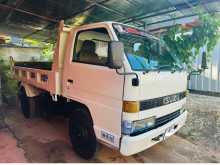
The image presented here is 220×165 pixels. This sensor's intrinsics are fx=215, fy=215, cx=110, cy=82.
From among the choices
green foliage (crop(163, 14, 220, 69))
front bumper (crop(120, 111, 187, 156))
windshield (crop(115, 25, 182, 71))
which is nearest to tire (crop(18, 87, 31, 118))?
windshield (crop(115, 25, 182, 71))

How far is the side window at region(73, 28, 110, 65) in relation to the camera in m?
3.01

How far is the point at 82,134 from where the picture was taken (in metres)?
3.35

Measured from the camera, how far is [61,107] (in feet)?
13.9

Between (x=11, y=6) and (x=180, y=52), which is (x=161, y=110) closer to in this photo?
(x=180, y=52)

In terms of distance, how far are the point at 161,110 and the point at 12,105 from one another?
563 centimetres

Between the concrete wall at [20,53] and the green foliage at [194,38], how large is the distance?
9.64 metres

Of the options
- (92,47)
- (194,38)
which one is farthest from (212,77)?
(92,47)

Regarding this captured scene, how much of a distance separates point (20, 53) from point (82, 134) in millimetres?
11115

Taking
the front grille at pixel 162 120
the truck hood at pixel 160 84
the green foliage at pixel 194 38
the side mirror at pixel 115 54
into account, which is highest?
the green foliage at pixel 194 38

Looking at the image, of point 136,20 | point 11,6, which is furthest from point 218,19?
point 11,6

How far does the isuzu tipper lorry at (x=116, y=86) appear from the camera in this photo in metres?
2.58

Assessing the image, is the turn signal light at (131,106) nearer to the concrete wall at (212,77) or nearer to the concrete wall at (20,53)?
the concrete wall at (212,77)

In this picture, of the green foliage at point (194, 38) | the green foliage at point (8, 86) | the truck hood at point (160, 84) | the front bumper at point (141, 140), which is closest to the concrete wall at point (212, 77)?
the green foliage at point (194, 38)

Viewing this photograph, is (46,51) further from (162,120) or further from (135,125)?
(135,125)
